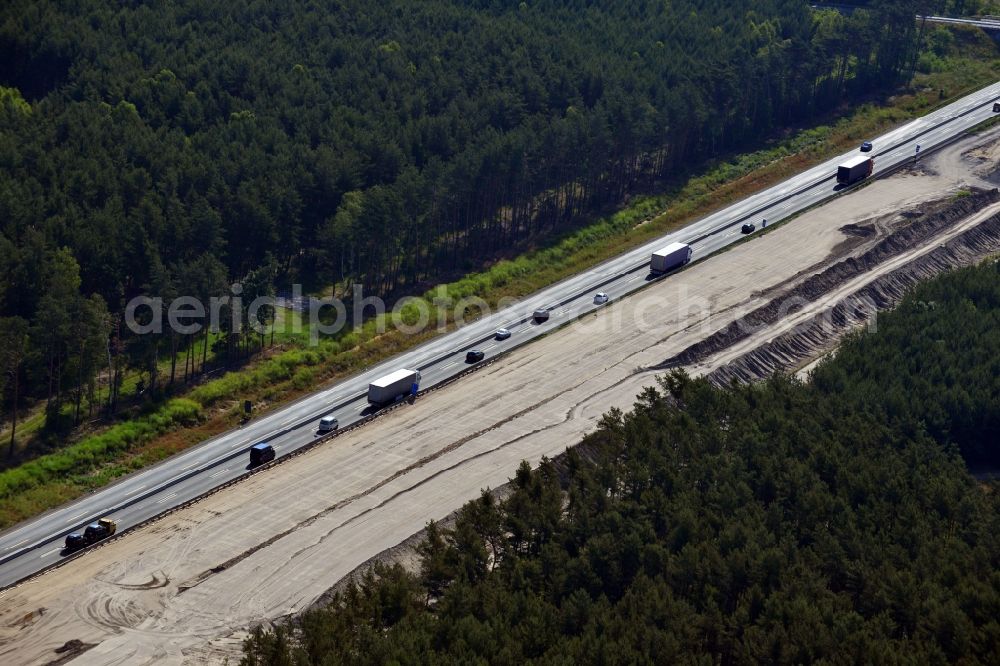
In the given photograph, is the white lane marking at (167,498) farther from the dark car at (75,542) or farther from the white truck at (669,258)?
the white truck at (669,258)

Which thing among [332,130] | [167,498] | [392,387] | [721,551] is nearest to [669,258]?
[392,387]

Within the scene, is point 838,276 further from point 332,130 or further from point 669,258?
point 332,130

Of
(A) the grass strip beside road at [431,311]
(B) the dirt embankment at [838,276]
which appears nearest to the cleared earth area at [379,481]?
(B) the dirt embankment at [838,276]

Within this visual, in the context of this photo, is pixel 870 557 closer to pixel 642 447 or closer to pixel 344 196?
pixel 642 447

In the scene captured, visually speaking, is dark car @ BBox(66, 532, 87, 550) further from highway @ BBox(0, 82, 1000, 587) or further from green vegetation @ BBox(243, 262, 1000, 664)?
green vegetation @ BBox(243, 262, 1000, 664)

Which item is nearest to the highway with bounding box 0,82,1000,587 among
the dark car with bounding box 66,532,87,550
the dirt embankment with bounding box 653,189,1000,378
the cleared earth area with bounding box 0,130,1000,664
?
the dark car with bounding box 66,532,87,550

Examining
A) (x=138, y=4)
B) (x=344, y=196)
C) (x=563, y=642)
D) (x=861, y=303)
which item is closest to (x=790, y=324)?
(x=861, y=303)
